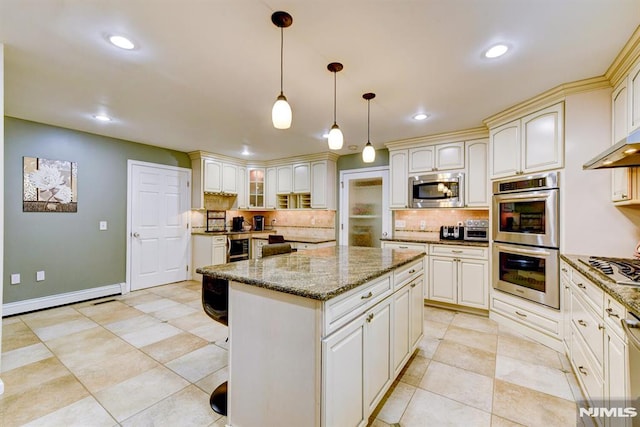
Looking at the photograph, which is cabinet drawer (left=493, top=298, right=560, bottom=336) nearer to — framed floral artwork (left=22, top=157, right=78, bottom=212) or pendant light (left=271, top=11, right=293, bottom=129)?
pendant light (left=271, top=11, right=293, bottom=129)

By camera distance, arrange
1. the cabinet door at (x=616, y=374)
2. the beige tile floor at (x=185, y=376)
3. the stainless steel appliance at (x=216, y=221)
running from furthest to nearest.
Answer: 1. the stainless steel appliance at (x=216, y=221)
2. the beige tile floor at (x=185, y=376)
3. the cabinet door at (x=616, y=374)

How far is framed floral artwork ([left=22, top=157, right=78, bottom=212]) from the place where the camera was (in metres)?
3.52

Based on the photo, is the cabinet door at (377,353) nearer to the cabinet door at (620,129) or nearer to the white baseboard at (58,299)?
the cabinet door at (620,129)

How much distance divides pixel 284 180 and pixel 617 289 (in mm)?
4963

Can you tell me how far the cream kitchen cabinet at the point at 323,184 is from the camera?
Result: 5148 millimetres

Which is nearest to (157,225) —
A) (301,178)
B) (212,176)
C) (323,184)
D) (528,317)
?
(212,176)

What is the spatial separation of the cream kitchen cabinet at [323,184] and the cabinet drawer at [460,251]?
6.79 feet

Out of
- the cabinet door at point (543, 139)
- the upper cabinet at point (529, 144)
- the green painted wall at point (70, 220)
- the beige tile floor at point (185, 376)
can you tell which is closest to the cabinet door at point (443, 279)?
the beige tile floor at point (185, 376)

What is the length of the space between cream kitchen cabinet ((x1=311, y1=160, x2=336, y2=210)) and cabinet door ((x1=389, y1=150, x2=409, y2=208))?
1.22 meters

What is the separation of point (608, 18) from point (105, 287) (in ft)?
19.7

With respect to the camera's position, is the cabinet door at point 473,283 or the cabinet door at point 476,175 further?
the cabinet door at point 476,175

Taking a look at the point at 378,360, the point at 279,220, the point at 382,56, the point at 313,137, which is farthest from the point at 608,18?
the point at 279,220

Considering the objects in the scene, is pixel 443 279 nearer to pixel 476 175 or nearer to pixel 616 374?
pixel 476 175

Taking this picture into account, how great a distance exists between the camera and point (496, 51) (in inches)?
78.0
